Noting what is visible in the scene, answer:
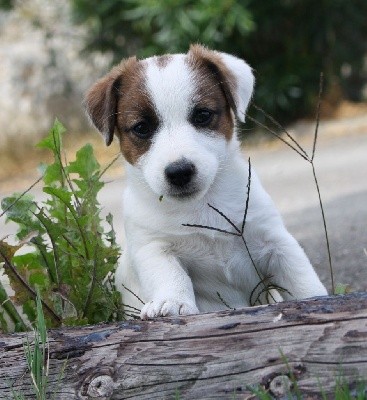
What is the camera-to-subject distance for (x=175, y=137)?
3.64 meters

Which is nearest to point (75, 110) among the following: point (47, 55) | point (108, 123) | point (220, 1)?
point (47, 55)

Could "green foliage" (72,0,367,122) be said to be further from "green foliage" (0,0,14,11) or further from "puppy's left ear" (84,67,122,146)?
"puppy's left ear" (84,67,122,146)

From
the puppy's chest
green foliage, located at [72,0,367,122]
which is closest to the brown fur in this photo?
the puppy's chest

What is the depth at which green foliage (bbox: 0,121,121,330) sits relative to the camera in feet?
12.2

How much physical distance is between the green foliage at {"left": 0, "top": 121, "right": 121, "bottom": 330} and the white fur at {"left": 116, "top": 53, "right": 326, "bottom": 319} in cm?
18

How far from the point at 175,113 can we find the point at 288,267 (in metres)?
0.79

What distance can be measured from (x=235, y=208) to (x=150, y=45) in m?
10.5

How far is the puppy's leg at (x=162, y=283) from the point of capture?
10.7 feet

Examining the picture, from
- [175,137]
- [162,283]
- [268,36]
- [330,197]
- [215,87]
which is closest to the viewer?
[162,283]

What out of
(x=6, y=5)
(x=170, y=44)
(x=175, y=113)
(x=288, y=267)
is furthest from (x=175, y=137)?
(x=6, y=5)

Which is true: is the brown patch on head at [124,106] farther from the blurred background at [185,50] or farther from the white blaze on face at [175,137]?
the blurred background at [185,50]

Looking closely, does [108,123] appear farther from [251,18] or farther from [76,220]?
[251,18]

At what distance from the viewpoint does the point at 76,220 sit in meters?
3.85

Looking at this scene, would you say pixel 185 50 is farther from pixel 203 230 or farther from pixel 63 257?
pixel 203 230
